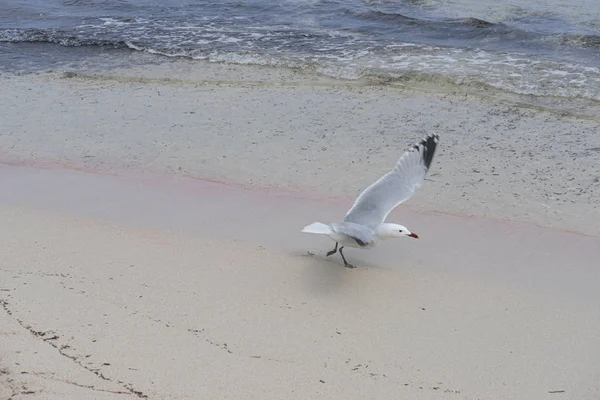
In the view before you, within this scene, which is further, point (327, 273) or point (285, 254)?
point (285, 254)

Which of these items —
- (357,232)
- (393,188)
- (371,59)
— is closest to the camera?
(357,232)

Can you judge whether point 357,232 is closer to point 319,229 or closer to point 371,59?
point 319,229

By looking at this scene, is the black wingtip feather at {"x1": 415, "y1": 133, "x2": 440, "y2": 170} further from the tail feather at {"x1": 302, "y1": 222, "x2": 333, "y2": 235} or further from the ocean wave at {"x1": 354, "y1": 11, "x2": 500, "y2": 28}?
the ocean wave at {"x1": 354, "y1": 11, "x2": 500, "y2": 28}

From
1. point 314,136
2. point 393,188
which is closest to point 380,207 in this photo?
point 393,188

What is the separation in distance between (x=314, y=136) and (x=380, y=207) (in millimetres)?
2634

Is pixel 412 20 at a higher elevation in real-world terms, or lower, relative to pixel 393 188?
higher

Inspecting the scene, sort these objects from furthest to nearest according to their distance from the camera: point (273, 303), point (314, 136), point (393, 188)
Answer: point (314, 136)
point (393, 188)
point (273, 303)

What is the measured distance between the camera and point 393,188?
5680mm

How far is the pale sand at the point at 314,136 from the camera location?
6668 mm

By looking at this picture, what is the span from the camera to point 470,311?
4.73m

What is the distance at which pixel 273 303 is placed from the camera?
4742 millimetres

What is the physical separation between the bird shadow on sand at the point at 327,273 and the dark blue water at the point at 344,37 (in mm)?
5409

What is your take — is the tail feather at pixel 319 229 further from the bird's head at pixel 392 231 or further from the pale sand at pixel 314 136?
the pale sand at pixel 314 136

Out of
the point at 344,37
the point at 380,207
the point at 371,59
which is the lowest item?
the point at 380,207
